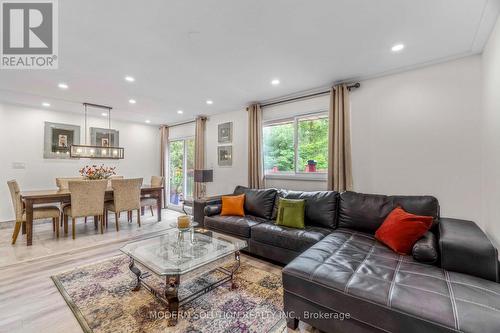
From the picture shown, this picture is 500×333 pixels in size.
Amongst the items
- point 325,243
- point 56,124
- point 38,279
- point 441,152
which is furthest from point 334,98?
point 56,124

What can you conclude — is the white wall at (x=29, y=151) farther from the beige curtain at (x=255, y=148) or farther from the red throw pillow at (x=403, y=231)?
the red throw pillow at (x=403, y=231)

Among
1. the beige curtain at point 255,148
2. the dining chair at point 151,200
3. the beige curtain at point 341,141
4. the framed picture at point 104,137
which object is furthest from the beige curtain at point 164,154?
the beige curtain at point 341,141

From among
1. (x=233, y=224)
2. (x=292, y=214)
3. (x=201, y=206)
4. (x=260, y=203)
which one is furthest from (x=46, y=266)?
(x=292, y=214)

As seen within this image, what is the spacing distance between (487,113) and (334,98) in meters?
1.68

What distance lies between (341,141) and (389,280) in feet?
7.01

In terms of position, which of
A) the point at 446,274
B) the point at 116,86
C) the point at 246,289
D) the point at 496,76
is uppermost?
the point at 116,86

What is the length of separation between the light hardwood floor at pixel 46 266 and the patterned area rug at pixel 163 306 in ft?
0.38

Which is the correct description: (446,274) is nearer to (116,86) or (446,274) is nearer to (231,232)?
(231,232)

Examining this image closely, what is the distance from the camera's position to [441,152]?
8.78 ft

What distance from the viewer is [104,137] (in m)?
5.82

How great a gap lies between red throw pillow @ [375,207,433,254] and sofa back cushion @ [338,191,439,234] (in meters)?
0.30

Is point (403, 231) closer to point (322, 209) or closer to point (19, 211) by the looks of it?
point (322, 209)

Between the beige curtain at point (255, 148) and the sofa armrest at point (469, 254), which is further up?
the beige curtain at point (255, 148)

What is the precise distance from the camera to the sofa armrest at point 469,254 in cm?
155
